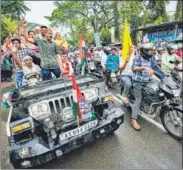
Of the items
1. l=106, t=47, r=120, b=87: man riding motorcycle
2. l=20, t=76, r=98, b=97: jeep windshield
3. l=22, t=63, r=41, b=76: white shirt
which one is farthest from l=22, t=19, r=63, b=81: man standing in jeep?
l=106, t=47, r=120, b=87: man riding motorcycle

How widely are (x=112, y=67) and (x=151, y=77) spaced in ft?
8.41

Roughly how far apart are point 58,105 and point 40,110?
0.25 meters

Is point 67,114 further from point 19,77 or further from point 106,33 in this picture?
point 106,33

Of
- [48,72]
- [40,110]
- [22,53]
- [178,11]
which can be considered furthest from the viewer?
[48,72]

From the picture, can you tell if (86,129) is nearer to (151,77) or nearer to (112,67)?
(151,77)

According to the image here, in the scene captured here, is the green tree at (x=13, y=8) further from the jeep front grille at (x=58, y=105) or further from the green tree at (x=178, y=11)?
the green tree at (x=178, y=11)

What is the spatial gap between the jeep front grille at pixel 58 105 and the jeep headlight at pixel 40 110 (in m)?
0.09

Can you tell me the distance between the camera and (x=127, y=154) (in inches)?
118

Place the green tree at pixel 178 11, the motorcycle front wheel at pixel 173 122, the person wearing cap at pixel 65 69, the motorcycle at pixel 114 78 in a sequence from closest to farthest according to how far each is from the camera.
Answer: the green tree at pixel 178 11 → the motorcycle front wheel at pixel 173 122 → the person wearing cap at pixel 65 69 → the motorcycle at pixel 114 78

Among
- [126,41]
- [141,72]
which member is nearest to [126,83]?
[141,72]

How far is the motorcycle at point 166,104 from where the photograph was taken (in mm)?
3201

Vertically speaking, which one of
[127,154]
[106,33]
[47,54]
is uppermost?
[106,33]

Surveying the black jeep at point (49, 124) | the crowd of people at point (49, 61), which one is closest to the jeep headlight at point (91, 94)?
the black jeep at point (49, 124)

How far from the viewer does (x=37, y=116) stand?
2.68 metres
